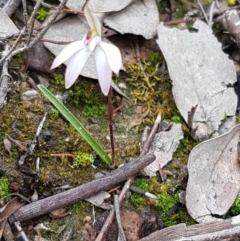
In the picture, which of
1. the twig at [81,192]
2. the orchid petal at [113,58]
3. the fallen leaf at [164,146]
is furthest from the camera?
the fallen leaf at [164,146]

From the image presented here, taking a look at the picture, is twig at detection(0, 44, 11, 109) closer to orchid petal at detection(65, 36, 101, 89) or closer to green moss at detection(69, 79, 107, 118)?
green moss at detection(69, 79, 107, 118)

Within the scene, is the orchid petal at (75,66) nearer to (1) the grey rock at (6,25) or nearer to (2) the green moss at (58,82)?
(2) the green moss at (58,82)

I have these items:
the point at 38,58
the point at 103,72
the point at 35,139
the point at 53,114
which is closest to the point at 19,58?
the point at 38,58

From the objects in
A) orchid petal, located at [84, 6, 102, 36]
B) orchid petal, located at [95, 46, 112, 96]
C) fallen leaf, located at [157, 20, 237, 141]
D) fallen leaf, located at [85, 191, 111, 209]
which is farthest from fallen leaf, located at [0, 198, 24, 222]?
fallen leaf, located at [157, 20, 237, 141]

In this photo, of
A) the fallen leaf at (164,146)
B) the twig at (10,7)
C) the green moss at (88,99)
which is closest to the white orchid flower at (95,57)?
the green moss at (88,99)

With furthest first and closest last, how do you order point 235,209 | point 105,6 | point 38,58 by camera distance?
point 105,6 < point 38,58 < point 235,209

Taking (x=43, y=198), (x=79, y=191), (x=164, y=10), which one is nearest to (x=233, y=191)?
(x=79, y=191)

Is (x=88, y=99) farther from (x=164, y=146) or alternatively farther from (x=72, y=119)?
(x=164, y=146)
